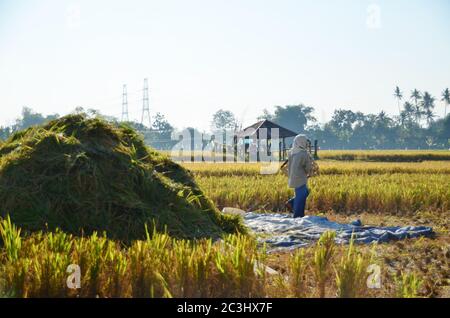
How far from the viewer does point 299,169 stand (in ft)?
24.3

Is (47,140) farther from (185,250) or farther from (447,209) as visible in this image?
(447,209)

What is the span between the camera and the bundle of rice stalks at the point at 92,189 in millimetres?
4227

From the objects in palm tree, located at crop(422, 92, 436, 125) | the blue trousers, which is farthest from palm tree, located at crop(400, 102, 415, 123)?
the blue trousers

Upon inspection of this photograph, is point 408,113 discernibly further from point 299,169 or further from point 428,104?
point 299,169

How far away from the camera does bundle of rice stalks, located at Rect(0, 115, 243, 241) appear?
4227 mm

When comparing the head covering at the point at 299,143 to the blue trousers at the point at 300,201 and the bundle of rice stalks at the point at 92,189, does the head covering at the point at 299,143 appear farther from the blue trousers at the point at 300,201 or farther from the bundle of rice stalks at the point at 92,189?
the bundle of rice stalks at the point at 92,189

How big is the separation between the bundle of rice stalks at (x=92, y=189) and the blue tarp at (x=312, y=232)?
28.9 inches

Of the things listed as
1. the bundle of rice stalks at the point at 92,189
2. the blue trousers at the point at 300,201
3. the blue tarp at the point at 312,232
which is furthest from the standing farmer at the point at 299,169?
the bundle of rice stalks at the point at 92,189

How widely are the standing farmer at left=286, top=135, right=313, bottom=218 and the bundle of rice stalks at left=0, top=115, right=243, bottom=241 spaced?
2.30m

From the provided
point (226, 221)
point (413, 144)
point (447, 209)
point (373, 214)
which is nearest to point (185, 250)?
point (226, 221)

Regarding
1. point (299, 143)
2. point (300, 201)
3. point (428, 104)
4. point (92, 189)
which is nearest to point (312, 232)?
point (300, 201)

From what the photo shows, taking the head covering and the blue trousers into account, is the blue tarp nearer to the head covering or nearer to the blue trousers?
the blue trousers

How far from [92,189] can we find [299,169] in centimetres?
377

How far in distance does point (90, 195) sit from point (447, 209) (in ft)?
23.1
